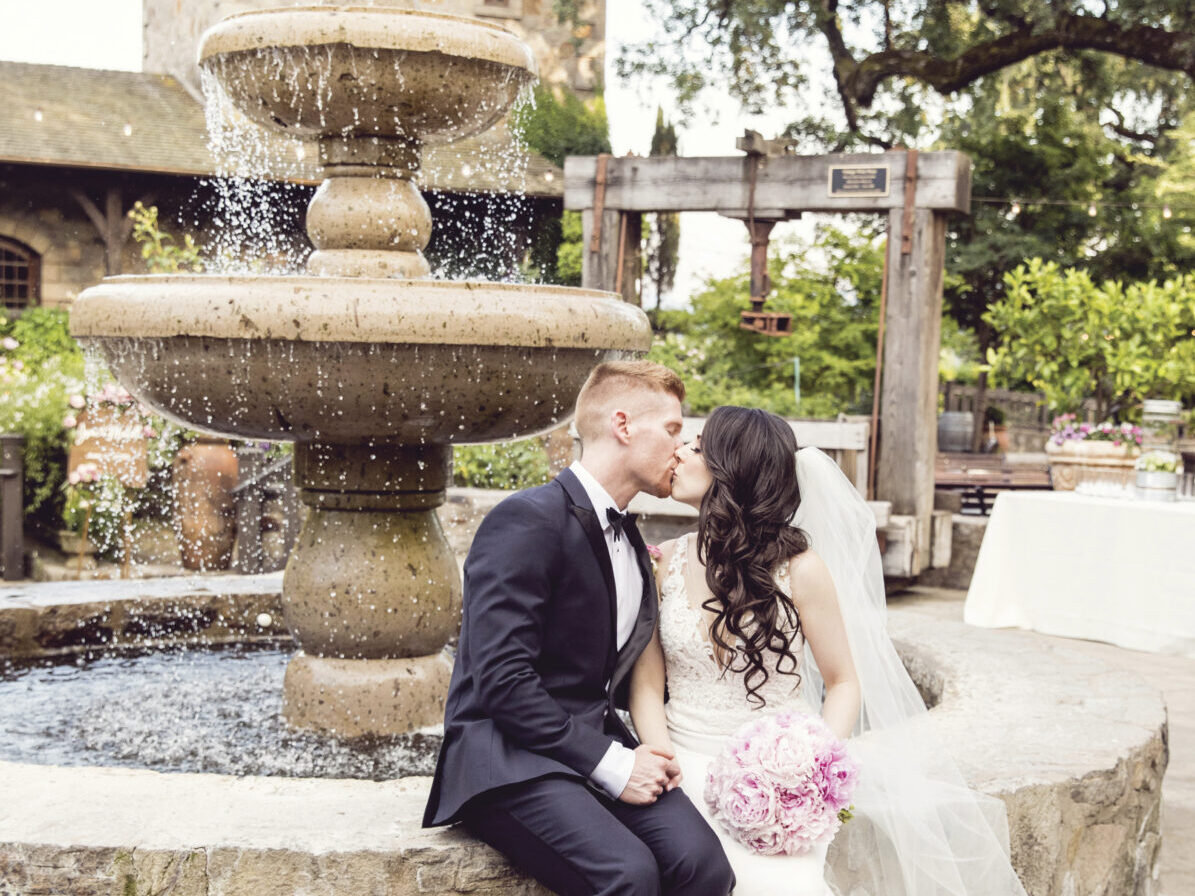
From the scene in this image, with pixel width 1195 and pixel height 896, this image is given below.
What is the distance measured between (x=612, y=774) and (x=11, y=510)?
812 cm

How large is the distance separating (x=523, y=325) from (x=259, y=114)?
1319 mm

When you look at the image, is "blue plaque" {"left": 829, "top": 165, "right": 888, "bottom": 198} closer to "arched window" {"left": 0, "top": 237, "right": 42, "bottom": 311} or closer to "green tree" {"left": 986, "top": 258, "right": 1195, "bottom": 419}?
"green tree" {"left": 986, "top": 258, "right": 1195, "bottom": 419}

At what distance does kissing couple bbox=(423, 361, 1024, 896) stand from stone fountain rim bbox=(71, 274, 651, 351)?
2.95 feet

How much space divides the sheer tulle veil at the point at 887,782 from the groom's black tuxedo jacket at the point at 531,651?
63cm

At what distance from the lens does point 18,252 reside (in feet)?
56.0

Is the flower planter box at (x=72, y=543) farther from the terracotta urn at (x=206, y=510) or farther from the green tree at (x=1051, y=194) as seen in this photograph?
the green tree at (x=1051, y=194)

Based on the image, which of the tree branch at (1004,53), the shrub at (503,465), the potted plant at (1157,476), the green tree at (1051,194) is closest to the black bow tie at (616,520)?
the potted plant at (1157,476)

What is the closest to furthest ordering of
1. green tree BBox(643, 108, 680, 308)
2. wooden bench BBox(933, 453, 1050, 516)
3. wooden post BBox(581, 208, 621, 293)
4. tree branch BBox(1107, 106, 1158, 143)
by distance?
1. wooden post BBox(581, 208, 621, 293)
2. wooden bench BBox(933, 453, 1050, 516)
3. green tree BBox(643, 108, 680, 308)
4. tree branch BBox(1107, 106, 1158, 143)

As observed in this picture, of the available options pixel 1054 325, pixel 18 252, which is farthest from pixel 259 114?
pixel 18 252

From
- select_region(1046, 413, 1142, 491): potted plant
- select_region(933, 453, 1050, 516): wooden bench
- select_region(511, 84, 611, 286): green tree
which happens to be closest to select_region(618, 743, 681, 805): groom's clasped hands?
select_region(1046, 413, 1142, 491): potted plant

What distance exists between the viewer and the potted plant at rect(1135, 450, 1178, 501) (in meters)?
7.93

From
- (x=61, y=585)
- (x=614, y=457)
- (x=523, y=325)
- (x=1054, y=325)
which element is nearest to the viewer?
(x=614, y=457)

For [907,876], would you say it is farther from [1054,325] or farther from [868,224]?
[868,224]

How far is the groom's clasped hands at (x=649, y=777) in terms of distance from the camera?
8.45ft
